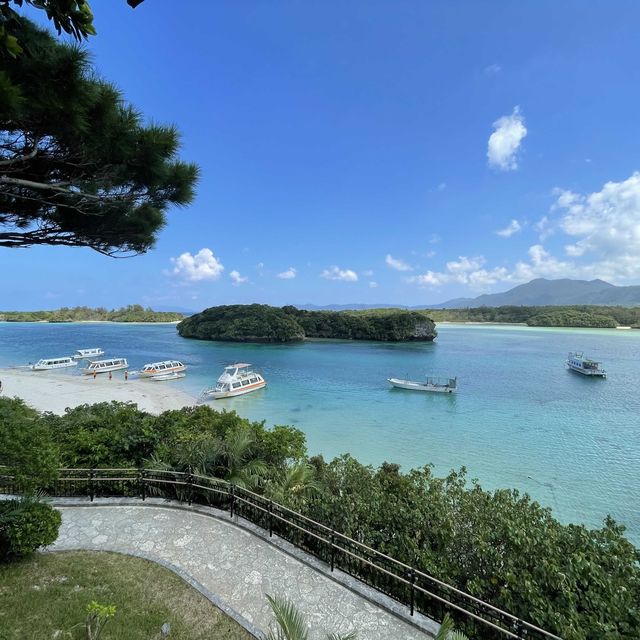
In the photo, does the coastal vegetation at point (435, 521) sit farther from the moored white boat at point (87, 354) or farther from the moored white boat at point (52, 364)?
the moored white boat at point (87, 354)

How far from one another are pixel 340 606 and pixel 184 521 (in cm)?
387

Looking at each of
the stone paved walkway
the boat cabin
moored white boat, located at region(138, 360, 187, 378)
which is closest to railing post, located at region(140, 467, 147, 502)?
the stone paved walkway

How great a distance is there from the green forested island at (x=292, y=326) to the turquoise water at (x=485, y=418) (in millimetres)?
28149

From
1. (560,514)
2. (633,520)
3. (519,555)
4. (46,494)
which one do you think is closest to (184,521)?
(46,494)

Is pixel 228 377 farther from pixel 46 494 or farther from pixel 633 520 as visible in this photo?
pixel 633 520

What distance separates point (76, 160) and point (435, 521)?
9.37 metres

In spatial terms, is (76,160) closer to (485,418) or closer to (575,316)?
(485,418)

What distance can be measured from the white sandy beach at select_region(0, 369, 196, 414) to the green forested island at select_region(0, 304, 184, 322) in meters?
127

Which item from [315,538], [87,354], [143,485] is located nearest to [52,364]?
[87,354]

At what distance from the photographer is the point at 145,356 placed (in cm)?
5431

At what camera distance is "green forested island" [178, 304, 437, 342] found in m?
81.8

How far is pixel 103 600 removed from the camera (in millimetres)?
4648

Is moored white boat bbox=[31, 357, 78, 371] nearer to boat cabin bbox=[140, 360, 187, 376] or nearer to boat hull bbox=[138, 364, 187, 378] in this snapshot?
boat hull bbox=[138, 364, 187, 378]

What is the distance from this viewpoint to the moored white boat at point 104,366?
3991 centimetres
